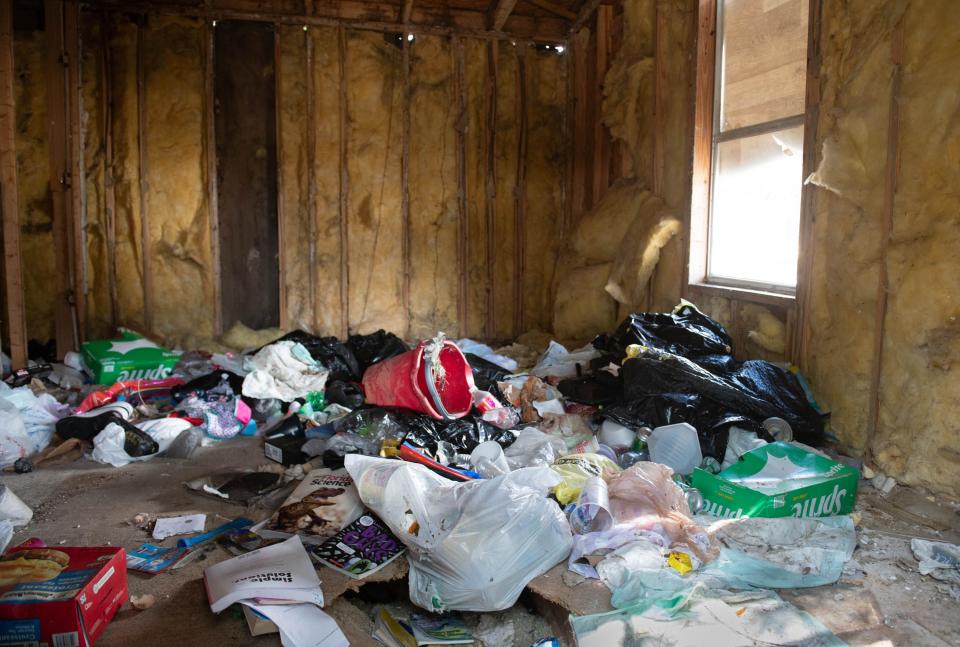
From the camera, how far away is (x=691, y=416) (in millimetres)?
3244

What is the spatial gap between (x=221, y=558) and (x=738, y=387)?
2.47 m

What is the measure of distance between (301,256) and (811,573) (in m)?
5.12

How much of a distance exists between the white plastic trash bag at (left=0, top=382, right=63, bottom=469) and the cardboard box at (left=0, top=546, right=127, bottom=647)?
5.31 ft

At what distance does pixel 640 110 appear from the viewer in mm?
5105

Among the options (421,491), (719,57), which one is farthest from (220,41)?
(421,491)

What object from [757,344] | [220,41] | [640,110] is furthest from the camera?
[220,41]

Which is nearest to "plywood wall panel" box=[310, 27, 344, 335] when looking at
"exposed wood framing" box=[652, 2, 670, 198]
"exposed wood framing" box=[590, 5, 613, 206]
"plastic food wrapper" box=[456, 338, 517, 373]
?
"plastic food wrapper" box=[456, 338, 517, 373]

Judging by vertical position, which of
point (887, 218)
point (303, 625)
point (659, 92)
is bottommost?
point (303, 625)

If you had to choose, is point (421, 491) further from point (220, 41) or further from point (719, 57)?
point (220, 41)

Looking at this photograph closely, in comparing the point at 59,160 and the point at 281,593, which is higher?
the point at 59,160

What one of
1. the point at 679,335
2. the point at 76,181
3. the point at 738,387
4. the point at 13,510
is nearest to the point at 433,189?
the point at 76,181

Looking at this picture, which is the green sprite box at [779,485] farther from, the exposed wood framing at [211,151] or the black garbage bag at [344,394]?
the exposed wood framing at [211,151]

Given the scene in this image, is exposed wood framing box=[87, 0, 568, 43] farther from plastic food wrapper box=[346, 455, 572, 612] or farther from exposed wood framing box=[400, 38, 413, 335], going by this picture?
plastic food wrapper box=[346, 455, 572, 612]

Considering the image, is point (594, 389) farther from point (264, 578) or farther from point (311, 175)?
point (311, 175)
